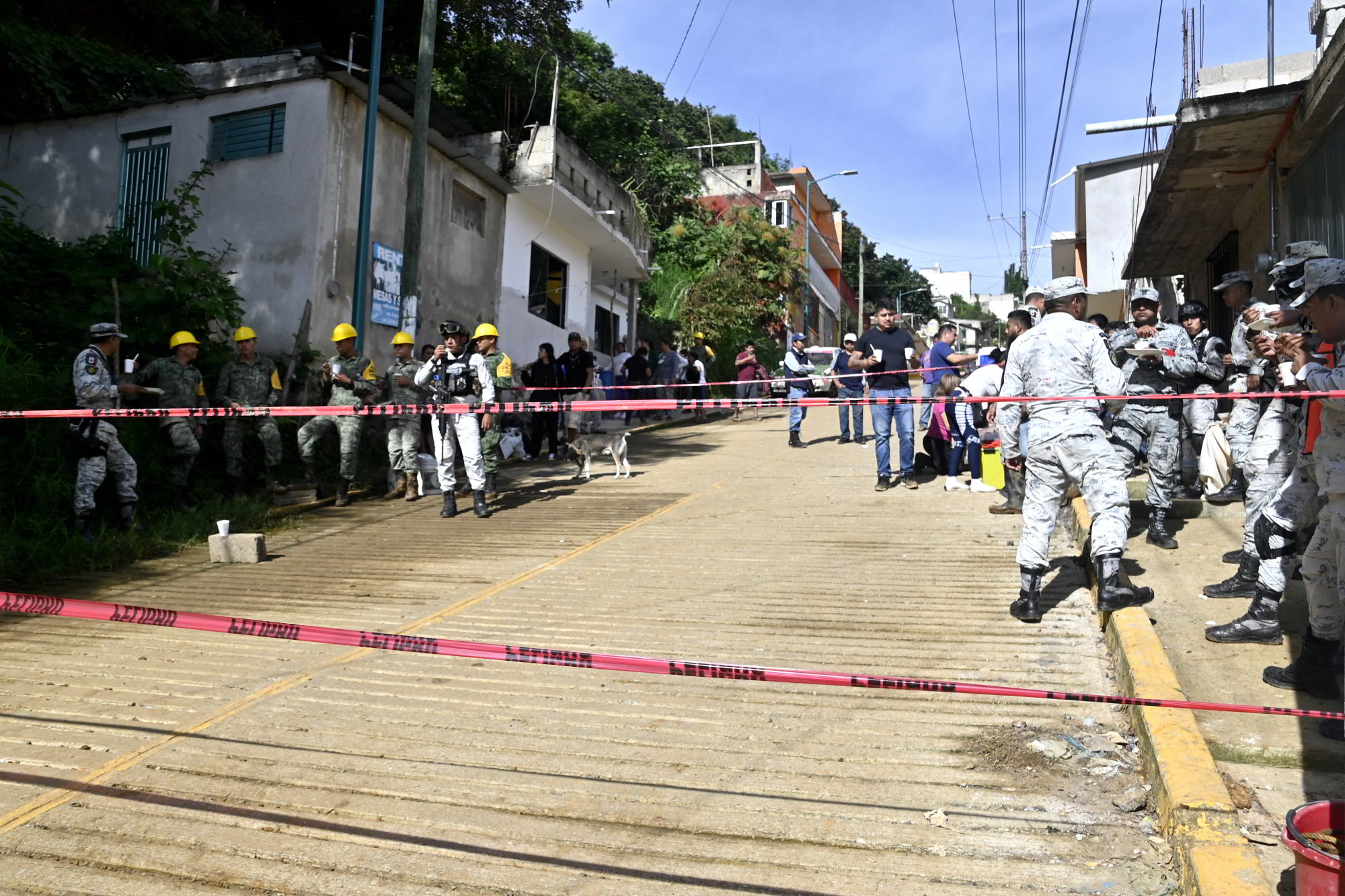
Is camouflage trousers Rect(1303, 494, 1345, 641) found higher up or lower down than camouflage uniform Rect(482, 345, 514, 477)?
lower down

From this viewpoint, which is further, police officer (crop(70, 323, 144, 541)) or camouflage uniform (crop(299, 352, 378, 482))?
camouflage uniform (crop(299, 352, 378, 482))

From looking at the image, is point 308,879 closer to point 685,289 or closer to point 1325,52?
point 1325,52

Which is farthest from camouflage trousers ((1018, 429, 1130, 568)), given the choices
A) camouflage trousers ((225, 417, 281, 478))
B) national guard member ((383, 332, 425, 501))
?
camouflage trousers ((225, 417, 281, 478))

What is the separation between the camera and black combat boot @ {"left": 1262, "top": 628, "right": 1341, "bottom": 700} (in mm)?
4336

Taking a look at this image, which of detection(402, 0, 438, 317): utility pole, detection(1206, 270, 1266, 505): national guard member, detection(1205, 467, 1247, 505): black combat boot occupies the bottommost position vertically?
detection(1205, 467, 1247, 505): black combat boot

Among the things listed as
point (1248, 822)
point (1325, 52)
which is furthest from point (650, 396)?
point (1248, 822)

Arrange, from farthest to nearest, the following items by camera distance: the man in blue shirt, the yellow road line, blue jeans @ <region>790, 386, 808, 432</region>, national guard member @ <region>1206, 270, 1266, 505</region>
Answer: blue jeans @ <region>790, 386, 808, 432</region> < the man in blue shirt < national guard member @ <region>1206, 270, 1266, 505</region> < the yellow road line

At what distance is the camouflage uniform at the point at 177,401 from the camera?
377 inches

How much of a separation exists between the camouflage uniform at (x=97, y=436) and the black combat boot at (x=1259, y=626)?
8.17 metres

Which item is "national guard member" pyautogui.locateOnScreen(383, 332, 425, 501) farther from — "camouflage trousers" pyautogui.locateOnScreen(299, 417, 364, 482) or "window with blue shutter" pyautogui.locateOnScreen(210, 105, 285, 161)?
"window with blue shutter" pyautogui.locateOnScreen(210, 105, 285, 161)

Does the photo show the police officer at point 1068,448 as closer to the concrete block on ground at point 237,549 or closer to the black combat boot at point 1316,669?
the black combat boot at point 1316,669

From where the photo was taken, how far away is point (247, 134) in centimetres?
1426

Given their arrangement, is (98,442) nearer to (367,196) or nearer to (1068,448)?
(367,196)

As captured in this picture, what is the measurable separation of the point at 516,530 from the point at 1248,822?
22.3 ft
